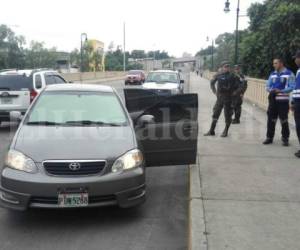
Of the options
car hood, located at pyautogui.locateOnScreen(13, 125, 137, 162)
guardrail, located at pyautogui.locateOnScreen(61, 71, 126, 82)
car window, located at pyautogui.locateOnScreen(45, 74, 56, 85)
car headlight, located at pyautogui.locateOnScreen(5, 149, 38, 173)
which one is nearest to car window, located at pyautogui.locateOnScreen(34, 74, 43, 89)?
car window, located at pyautogui.locateOnScreen(45, 74, 56, 85)

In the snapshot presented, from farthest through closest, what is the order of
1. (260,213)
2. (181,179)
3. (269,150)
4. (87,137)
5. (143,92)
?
(269,150) → (143,92) → (181,179) → (87,137) → (260,213)

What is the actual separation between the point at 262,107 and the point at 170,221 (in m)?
13.8

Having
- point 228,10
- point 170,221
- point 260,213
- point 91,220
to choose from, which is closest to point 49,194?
point 91,220

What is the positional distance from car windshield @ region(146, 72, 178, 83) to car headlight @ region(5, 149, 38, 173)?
15318 mm

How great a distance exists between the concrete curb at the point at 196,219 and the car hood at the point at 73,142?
1.03 m

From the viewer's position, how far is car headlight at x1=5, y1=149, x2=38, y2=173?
5.22m

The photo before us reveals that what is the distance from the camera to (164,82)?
66.6 ft

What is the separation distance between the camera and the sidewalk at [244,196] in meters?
4.68

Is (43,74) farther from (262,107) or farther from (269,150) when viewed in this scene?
(262,107)

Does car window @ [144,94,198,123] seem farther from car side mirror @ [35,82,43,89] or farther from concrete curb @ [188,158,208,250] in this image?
car side mirror @ [35,82,43,89]

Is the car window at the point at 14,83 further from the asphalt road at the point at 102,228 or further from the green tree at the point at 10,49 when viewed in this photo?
the green tree at the point at 10,49

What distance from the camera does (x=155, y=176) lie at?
7.83 m

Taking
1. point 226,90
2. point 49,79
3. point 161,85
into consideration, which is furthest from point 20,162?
point 161,85

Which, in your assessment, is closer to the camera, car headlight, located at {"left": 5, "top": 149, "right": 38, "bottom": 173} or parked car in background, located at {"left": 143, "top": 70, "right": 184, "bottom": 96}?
car headlight, located at {"left": 5, "top": 149, "right": 38, "bottom": 173}
